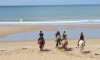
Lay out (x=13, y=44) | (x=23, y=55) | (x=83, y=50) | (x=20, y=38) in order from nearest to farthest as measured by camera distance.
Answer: (x=23, y=55), (x=83, y=50), (x=13, y=44), (x=20, y=38)

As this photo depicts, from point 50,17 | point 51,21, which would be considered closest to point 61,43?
point 51,21

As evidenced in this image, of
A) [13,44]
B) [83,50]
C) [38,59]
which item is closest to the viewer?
[38,59]

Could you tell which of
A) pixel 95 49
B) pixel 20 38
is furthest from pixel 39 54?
pixel 20 38

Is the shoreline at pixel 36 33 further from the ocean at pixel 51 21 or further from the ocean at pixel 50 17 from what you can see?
the ocean at pixel 50 17

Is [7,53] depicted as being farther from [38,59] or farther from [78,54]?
[78,54]

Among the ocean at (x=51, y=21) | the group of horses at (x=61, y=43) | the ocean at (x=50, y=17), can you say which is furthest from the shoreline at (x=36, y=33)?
Answer: the ocean at (x=50, y=17)

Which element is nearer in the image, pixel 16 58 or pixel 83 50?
pixel 16 58

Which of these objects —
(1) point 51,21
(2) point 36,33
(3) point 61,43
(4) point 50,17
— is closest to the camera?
(3) point 61,43

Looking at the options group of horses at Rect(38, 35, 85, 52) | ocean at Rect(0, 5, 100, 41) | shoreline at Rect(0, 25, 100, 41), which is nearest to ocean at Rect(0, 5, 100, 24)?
ocean at Rect(0, 5, 100, 41)

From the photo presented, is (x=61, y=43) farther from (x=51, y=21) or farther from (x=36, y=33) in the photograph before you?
(x=51, y=21)

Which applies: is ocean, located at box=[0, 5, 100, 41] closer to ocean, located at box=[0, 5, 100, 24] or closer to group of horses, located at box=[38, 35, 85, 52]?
ocean, located at box=[0, 5, 100, 24]

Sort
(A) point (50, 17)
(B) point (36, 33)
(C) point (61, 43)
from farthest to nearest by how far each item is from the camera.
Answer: (A) point (50, 17), (B) point (36, 33), (C) point (61, 43)

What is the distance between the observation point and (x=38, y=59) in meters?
16.2

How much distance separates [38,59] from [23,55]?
1.44 meters
